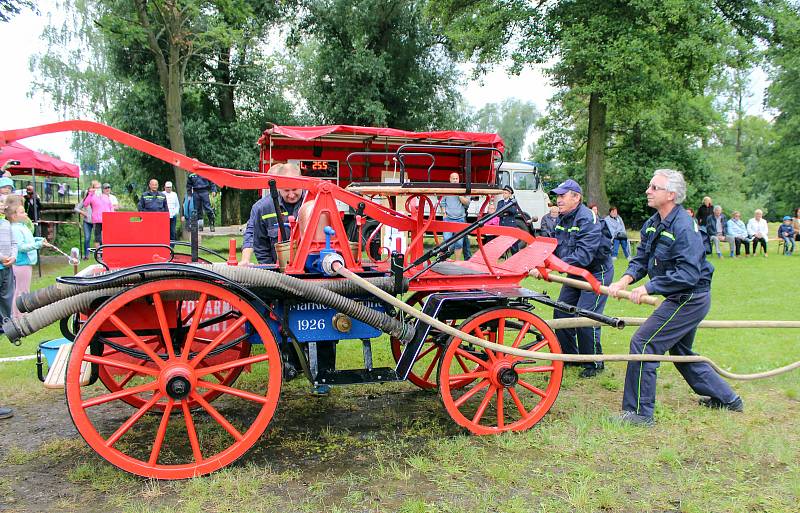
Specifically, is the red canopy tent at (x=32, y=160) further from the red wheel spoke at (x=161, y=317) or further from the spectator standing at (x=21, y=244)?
the red wheel spoke at (x=161, y=317)

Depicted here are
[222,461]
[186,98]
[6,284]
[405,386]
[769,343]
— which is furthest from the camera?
[186,98]

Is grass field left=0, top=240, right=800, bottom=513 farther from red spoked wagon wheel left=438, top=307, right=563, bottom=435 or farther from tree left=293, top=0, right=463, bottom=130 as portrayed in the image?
tree left=293, top=0, right=463, bottom=130

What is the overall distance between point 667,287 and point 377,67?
1893 centimetres

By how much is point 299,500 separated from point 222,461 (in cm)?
57

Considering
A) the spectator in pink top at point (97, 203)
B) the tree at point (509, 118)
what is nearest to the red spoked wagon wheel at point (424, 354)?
the spectator in pink top at point (97, 203)

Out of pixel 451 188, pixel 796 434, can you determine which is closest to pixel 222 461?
pixel 451 188

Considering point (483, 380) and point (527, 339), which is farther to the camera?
point (527, 339)

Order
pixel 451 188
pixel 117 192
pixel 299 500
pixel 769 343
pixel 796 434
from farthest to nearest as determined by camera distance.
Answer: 1. pixel 117 192
2. pixel 769 343
3. pixel 796 434
4. pixel 451 188
5. pixel 299 500

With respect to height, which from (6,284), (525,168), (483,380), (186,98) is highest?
(186,98)

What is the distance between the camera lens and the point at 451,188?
411cm

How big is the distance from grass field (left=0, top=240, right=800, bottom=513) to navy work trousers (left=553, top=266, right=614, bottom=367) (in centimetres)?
50

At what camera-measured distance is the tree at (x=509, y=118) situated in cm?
6206

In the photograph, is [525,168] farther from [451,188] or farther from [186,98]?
[451,188]

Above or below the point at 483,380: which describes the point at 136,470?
below
